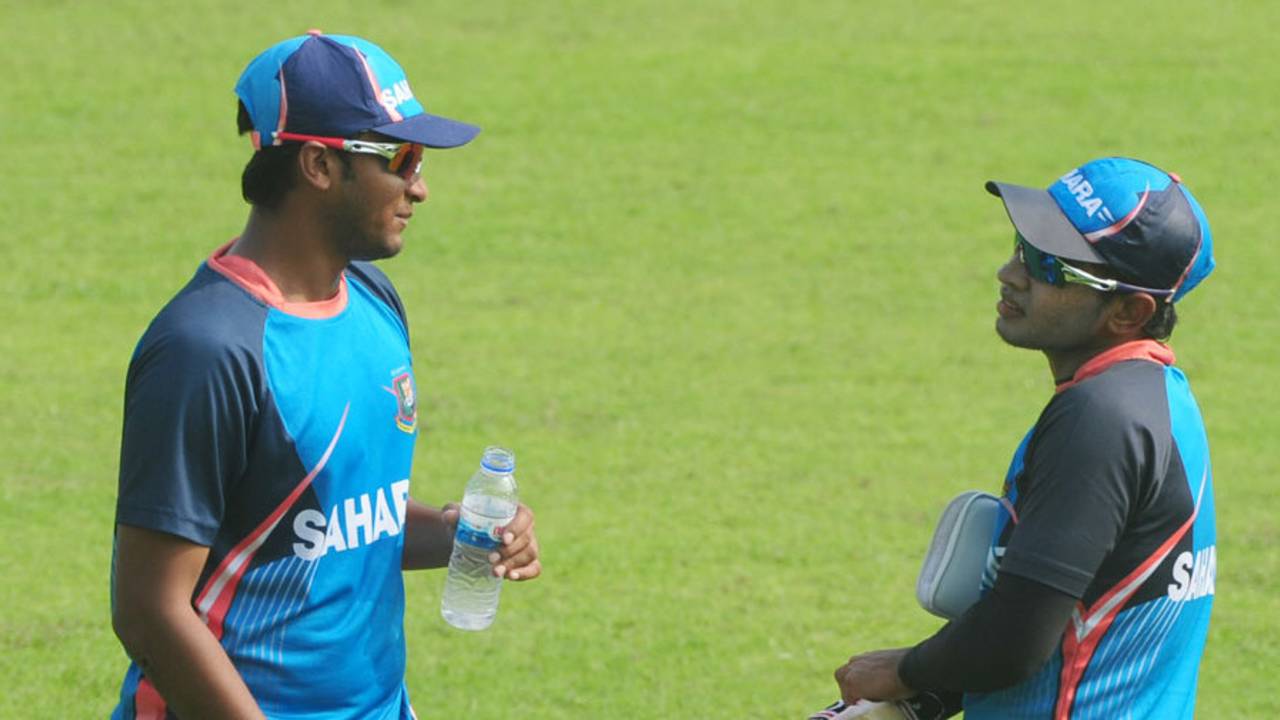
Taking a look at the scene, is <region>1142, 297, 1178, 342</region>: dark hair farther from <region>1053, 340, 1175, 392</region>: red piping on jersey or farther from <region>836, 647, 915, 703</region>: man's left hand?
<region>836, 647, 915, 703</region>: man's left hand

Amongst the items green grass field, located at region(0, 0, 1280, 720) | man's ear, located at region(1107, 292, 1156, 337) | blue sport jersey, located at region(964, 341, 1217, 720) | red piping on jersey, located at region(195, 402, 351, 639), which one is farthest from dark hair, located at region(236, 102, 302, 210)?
green grass field, located at region(0, 0, 1280, 720)

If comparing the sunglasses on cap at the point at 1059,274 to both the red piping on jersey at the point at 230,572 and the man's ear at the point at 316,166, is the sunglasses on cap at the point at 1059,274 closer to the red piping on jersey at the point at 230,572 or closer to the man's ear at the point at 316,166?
the man's ear at the point at 316,166

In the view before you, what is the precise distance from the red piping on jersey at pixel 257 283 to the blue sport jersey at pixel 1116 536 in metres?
1.52

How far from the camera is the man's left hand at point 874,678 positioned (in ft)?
13.9

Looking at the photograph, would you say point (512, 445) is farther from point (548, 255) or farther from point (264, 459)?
point (264, 459)

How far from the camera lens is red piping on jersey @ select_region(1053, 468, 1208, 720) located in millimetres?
3992

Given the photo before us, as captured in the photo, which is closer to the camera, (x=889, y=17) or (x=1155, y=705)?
(x=1155, y=705)

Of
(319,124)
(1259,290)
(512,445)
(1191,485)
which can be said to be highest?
(319,124)


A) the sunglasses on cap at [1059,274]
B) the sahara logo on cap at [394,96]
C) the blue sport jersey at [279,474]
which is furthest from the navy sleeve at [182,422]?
the sunglasses on cap at [1059,274]

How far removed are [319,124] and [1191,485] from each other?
1.95 m

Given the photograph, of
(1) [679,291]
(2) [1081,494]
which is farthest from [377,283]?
(1) [679,291]

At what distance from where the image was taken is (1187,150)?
14578 mm

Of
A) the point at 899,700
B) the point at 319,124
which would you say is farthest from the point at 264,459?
the point at 899,700

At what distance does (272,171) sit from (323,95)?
20cm
